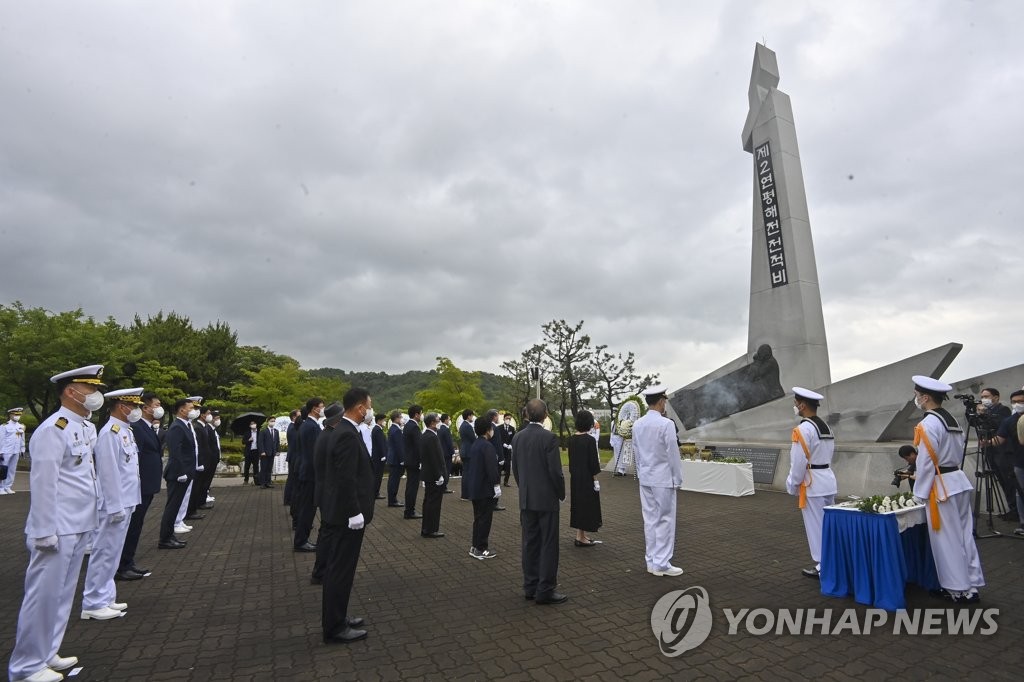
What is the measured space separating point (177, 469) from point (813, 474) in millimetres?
8419

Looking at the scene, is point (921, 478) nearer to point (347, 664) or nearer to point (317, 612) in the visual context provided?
point (347, 664)

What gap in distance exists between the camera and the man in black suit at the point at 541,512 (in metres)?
5.05

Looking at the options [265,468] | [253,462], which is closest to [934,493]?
[265,468]

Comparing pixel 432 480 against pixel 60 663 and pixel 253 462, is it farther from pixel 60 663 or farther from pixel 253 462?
pixel 253 462

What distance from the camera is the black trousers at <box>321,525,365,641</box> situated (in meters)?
4.12

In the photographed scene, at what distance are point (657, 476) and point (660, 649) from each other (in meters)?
2.51

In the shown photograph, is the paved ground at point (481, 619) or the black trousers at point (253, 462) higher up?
the black trousers at point (253, 462)

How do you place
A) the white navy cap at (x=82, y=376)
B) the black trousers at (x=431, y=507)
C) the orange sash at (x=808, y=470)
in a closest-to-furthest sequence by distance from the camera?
1. the white navy cap at (x=82, y=376)
2. the orange sash at (x=808, y=470)
3. the black trousers at (x=431, y=507)

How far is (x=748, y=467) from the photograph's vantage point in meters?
11.9

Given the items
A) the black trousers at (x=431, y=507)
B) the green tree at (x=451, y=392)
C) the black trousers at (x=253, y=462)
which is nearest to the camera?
the black trousers at (x=431, y=507)

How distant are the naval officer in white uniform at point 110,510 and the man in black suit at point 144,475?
0.80 m

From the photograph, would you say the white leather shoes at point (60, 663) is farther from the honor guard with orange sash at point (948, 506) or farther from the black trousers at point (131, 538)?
the honor guard with orange sash at point (948, 506)

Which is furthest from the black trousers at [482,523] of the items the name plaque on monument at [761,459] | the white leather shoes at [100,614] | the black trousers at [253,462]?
the black trousers at [253,462]

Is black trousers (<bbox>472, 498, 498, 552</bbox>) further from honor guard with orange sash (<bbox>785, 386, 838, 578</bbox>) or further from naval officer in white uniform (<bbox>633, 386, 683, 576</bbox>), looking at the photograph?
honor guard with orange sash (<bbox>785, 386, 838, 578</bbox>)
